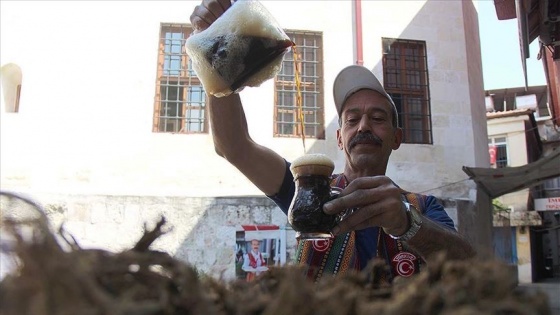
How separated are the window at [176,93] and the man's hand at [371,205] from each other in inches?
274

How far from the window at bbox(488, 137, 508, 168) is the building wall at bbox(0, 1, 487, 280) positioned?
16.7m

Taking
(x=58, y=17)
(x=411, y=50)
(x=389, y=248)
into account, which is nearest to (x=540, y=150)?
(x=411, y=50)

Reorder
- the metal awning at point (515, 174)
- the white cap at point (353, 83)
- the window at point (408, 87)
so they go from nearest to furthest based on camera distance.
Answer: the white cap at point (353, 83) < the metal awning at point (515, 174) < the window at point (408, 87)

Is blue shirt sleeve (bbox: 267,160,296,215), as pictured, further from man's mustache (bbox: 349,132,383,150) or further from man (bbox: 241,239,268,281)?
man (bbox: 241,239,268,281)

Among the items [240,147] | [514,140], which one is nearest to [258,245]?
[240,147]

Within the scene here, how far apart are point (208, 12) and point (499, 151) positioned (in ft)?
83.9

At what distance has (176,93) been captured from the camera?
831 cm

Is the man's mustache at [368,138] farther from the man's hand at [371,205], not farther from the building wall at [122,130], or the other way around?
the building wall at [122,130]

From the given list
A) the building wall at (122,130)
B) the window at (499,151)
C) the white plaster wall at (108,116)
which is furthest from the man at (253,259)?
Answer: the window at (499,151)

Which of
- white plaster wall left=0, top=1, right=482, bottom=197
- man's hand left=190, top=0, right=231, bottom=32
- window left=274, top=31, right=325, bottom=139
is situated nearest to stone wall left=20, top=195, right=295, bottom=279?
white plaster wall left=0, top=1, right=482, bottom=197

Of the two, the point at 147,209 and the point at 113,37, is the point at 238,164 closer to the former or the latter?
the point at 147,209

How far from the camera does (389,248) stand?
1861mm

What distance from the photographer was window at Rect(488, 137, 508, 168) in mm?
23859

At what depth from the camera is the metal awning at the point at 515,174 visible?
8.16 meters
